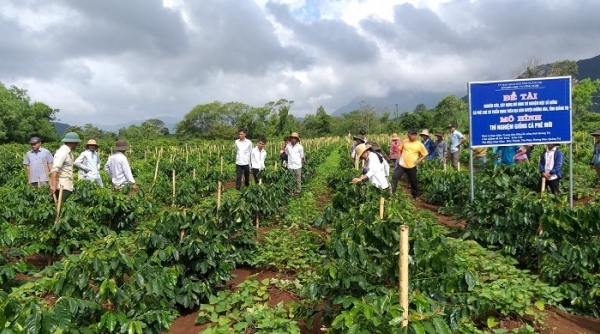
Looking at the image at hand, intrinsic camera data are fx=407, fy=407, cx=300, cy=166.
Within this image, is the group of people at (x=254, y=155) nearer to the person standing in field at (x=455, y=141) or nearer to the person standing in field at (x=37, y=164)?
the person standing in field at (x=37, y=164)

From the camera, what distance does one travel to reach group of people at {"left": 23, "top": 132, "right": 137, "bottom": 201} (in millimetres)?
6402

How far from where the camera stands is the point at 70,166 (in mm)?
6711

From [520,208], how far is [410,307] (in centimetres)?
289

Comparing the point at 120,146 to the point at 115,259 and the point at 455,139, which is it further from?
the point at 455,139

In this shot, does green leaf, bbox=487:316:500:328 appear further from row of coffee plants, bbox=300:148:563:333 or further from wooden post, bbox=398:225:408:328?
wooden post, bbox=398:225:408:328

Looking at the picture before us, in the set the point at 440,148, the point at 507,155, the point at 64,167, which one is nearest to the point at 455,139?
the point at 440,148

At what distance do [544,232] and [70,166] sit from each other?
6.95 metres

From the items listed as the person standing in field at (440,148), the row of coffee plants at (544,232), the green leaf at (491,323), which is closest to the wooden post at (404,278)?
Result: the green leaf at (491,323)

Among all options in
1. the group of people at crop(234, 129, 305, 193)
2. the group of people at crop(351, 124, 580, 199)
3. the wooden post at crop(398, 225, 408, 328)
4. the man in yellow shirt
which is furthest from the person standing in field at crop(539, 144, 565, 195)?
the wooden post at crop(398, 225, 408, 328)

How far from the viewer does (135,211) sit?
6309mm

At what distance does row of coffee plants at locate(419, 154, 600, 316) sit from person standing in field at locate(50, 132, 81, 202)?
617 cm

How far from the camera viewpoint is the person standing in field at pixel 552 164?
23.8 feet

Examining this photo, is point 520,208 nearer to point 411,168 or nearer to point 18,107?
point 411,168

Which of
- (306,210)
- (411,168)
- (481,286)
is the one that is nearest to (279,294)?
(481,286)
